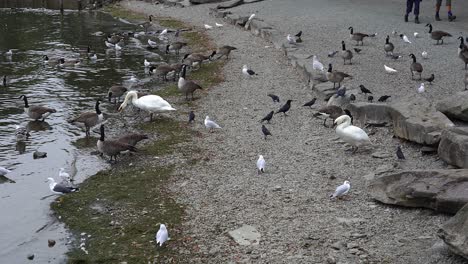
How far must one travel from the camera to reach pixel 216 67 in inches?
970

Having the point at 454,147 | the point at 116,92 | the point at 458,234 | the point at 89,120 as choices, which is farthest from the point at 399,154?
the point at 116,92

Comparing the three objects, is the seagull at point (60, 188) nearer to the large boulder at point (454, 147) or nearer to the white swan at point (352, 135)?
the white swan at point (352, 135)

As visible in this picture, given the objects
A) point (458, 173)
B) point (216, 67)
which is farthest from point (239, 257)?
point (216, 67)

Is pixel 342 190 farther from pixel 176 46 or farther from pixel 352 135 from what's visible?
pixel 176 46

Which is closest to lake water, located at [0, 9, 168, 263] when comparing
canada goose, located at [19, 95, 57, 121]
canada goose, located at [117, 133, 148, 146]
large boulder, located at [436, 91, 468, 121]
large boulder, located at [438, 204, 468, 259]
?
canada goose, located at [19, 95, 57, 121]

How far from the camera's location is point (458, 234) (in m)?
7.39

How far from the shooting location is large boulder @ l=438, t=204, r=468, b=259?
23.9 feet

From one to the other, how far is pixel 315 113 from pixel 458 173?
23.6 feet

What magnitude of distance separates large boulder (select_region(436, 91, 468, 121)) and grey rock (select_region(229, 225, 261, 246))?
620cm

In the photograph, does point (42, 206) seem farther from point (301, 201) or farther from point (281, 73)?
point (281, 73)

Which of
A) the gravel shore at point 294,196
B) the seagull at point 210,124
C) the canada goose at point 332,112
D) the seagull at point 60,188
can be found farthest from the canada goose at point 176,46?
the seagull at point 60,188

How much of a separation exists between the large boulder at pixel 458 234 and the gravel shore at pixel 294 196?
1.23ft

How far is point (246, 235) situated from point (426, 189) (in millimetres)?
2942

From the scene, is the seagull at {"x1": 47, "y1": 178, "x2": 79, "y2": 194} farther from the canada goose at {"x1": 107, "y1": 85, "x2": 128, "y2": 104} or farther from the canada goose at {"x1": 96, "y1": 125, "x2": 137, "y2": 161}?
the canada goose at {"x1": 107, "y1": 85, "x2": 128, "y2": 104}
